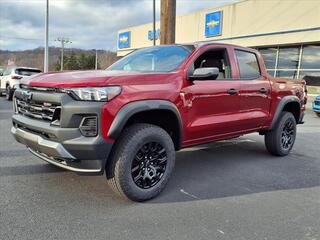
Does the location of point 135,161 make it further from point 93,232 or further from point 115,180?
point 93,232

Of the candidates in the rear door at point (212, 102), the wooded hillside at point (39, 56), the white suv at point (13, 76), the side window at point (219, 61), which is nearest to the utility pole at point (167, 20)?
the side window at point (219, 61)

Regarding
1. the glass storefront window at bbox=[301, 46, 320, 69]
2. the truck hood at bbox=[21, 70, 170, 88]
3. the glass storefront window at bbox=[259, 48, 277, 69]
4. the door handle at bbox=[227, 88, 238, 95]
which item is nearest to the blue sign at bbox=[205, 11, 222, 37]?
the glass storefront window at bbox=[259, 48, 277, 69]

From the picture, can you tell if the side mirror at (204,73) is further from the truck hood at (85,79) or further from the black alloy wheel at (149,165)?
the black alloy wheel at (149,165)

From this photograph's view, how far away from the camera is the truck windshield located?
4227mm

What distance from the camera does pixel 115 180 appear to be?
3430 mm

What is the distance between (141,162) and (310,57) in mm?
16450

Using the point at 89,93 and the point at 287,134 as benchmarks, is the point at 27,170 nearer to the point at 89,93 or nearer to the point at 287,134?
the point at 89,93

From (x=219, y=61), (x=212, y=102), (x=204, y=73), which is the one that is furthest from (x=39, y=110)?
(x=219, y=61)

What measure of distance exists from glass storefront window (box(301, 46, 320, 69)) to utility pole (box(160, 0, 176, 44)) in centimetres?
1101

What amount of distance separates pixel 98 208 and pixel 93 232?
51cm

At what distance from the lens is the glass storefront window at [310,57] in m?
16.8

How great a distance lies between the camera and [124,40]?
115 ft

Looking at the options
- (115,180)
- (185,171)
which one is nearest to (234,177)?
(185,171)

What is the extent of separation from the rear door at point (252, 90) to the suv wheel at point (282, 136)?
54 centimetres
